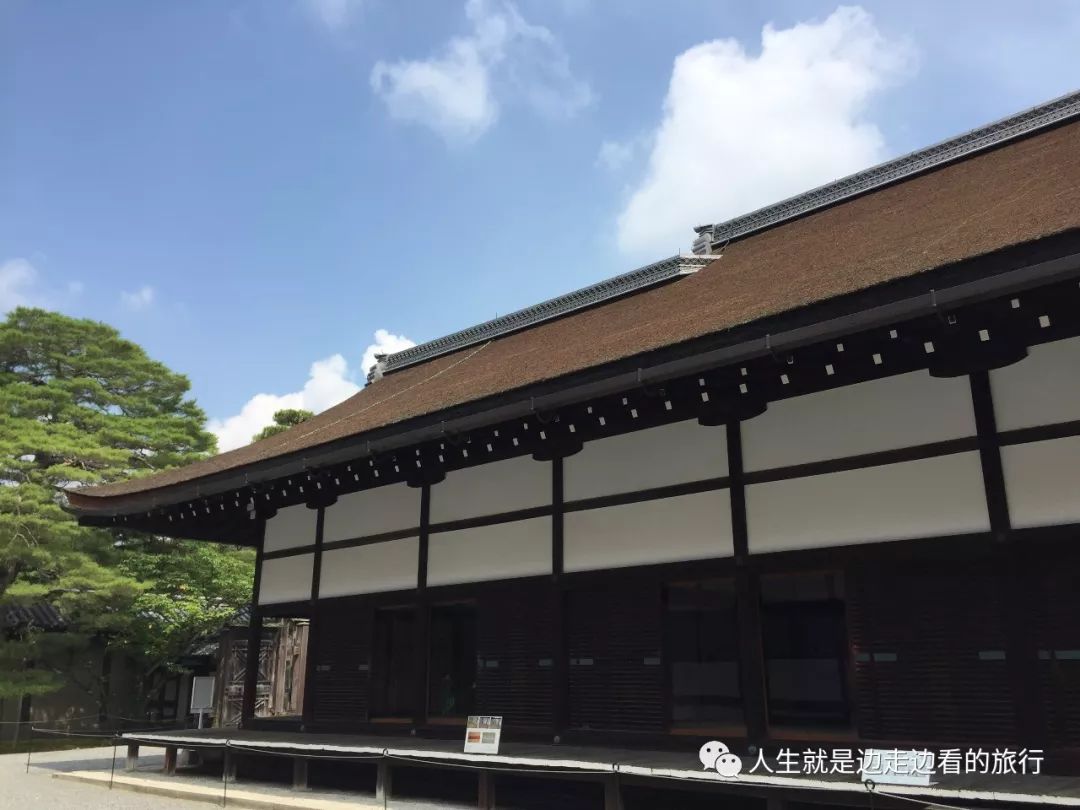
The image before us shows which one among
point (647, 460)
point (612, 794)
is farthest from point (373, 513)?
point (612, 794)

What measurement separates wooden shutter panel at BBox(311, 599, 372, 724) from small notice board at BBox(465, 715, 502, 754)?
9.70 feet

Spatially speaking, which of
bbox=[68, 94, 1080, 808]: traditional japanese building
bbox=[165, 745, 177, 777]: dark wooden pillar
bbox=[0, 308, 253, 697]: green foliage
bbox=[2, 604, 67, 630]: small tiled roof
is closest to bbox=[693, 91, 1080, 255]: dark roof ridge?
bbox=[68, 94, 1080, 808]: traditional japanese building

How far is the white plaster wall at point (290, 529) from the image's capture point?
416 inches

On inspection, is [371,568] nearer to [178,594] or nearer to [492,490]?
[492,490]

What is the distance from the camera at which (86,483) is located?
15.0m

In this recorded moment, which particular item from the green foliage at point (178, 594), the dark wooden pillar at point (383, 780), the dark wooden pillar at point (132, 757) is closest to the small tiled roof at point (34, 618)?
the green foliage at point (178, 594)

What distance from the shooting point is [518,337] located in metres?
12.3

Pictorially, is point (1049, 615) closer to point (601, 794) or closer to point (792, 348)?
point (792, 348)

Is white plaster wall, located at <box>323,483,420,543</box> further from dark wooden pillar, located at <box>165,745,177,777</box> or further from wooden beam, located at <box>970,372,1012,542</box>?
wooden beam, located at <box>970,372,1012,542</box>

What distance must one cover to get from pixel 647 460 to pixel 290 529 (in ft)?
18.4

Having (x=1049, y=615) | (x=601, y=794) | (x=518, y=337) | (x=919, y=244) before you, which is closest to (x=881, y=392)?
(x=919, y=244)

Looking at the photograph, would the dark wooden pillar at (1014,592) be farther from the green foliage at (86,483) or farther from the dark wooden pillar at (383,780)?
the green foliage at (86,483)

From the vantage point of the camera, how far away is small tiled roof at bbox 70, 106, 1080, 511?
18.4ft

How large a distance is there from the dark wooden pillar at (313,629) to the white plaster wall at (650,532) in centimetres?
396
